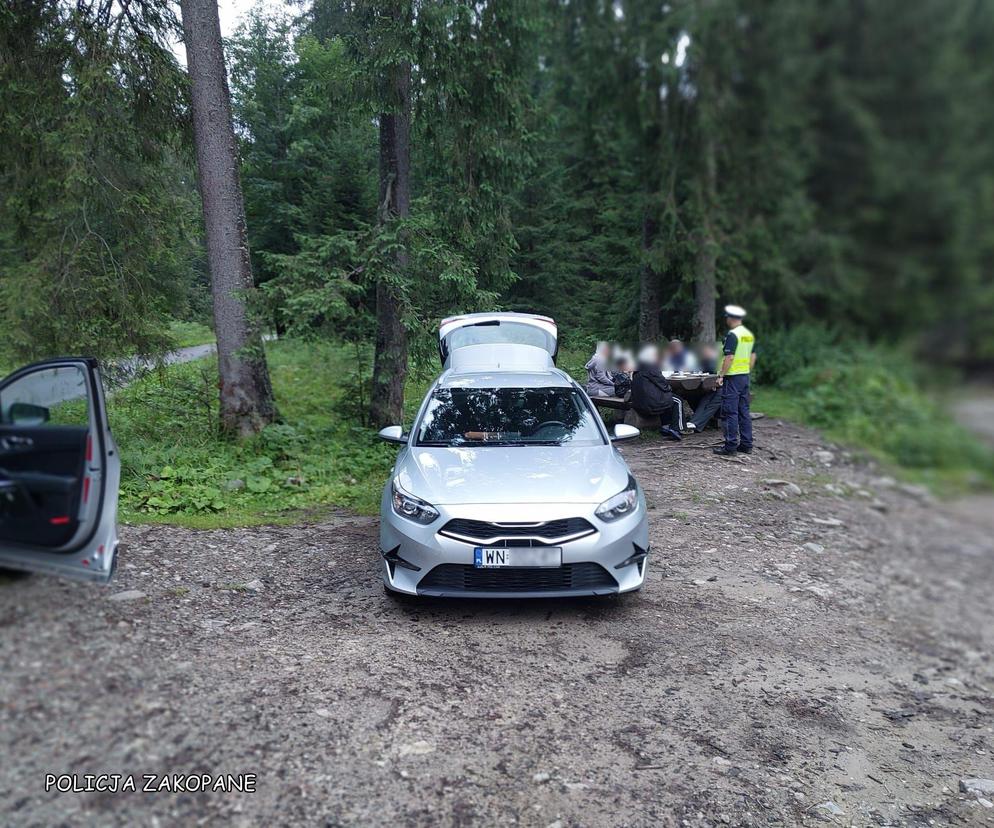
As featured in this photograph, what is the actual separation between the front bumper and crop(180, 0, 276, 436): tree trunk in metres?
5.08

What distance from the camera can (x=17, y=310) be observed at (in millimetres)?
8016

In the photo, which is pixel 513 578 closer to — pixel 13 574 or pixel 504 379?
pixel 504 379

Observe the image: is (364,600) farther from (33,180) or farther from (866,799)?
(33,180)

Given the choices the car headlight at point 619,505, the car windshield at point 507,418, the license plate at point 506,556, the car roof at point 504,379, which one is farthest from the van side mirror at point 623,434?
the license plate at point 506,556

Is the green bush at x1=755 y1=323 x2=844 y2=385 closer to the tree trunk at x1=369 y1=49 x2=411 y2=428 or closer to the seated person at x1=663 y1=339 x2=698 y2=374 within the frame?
the seated person at x1=663 y1=339 x2=698 y2=374

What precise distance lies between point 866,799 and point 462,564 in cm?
232

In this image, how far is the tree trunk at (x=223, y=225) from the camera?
8.52 m

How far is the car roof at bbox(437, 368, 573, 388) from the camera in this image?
19.7 feet

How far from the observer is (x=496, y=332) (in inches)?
337

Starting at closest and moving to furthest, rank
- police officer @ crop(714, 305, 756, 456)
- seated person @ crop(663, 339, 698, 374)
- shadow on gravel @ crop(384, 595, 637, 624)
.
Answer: shadow on gravel @ crop(384, 595, 637, 624)
seated person @ crop(663, 339, 698, 374)
police officer @ crop(714, 305, 756, 456)

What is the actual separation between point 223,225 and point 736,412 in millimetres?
6867

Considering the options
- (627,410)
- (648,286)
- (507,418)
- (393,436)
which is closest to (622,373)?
(627,410)

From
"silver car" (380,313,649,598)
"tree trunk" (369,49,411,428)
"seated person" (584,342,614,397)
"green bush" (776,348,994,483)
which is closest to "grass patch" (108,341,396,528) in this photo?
"tree trunk" (369,49,411,428)

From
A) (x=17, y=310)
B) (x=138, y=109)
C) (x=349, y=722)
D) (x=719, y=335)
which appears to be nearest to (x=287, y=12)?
(x=138, y=109)
